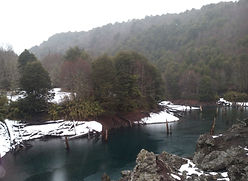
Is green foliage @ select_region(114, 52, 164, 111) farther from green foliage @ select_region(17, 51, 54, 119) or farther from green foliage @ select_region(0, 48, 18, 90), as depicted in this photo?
green foliage @ select_region(0, 48, 18, 90)

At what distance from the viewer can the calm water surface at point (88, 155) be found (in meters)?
20.9

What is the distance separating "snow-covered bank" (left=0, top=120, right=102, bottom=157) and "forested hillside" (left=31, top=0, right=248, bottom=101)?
27350 millimetres

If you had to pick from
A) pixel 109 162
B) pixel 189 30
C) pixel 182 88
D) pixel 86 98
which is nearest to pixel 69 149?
pixel 109 162

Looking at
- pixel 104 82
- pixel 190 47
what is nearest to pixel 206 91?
pixel 104 82

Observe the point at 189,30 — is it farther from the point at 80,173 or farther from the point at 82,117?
the point at 80,173

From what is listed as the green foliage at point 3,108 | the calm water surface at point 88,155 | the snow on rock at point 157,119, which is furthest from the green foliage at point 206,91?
the green foliage at point 3,108

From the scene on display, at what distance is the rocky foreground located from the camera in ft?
36.8

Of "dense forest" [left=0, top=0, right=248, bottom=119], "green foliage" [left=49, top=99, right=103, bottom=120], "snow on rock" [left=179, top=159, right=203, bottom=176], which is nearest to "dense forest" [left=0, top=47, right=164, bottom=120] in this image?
"green foliage" [left=49, top=99, right=103, bottom=120]

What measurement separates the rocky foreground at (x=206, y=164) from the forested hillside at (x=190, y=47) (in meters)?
53.5

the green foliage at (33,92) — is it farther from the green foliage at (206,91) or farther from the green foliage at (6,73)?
the green foliage at (206,91)

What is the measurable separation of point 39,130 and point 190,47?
397 feet

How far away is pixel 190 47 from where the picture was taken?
131 m

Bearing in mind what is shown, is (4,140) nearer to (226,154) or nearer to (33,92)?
(33,92)

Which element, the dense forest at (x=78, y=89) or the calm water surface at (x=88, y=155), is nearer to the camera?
the calm water surface at (x=88, y=155)
